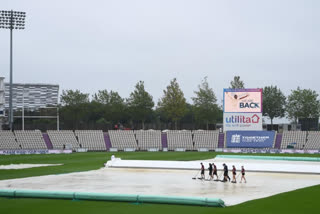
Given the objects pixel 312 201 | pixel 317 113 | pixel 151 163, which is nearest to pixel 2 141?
pixel 151 163

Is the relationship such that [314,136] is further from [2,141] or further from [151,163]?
[2,141]

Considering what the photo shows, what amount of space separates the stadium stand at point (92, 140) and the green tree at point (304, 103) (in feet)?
158

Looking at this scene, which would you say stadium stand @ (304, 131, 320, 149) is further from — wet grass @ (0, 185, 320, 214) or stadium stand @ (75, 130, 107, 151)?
wet grass @ (0, 185, 320, 214)

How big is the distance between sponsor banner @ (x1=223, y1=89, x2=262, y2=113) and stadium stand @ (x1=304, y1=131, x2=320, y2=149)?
978 centimetres

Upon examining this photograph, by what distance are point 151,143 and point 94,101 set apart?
46612 millimetres

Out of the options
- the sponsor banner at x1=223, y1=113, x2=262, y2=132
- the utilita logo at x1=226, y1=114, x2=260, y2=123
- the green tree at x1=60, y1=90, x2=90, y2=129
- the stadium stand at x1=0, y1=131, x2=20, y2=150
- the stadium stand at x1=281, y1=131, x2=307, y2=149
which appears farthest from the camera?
the green tree at x1=60, y1=90, x2=90, y2=129

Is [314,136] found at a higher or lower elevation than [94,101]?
lower

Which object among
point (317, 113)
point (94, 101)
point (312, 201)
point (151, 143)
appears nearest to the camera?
point (312, 201)

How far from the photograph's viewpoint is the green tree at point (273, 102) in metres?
113

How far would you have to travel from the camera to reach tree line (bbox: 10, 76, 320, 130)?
92.1 m

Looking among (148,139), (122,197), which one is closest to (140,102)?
(148,139)

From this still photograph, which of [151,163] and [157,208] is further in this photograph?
[151,163]

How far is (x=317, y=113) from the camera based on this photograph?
10056 cm

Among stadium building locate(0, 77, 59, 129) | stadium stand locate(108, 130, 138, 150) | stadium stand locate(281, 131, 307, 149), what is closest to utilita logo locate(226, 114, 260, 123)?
stadium stand locate(281, 131, 307, 149)
